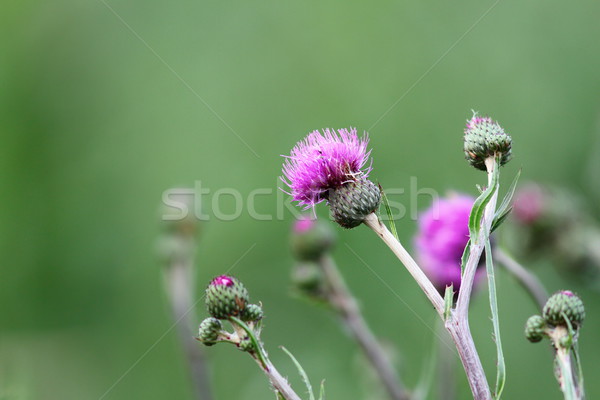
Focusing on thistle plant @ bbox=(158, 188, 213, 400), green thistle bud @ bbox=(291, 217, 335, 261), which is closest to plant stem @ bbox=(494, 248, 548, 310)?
green thistle bud @ bbox=(291, 217, 335, 261)

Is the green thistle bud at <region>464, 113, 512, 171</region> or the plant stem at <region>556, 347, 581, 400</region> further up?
the green thistle bud at <region>464, 113, 512, 171</region>

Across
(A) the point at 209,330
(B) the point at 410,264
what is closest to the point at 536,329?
(B) the point at 410,264

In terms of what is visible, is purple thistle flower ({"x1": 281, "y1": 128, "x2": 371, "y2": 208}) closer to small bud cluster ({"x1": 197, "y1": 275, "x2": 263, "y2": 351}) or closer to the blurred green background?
small bud cluster ({"x1": 197, "y1": 275, "x2": 263, "y2": 351})

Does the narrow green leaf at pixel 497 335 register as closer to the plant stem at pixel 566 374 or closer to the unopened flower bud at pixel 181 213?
the plant stem at pixel 566 374

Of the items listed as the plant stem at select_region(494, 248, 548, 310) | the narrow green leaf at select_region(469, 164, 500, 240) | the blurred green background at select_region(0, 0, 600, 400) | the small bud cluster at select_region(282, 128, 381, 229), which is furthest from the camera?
the blurred green background at select_region(0, 0, 600, 400)

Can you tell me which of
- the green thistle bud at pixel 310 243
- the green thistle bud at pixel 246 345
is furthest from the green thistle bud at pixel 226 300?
the green thistle bud at pixel 310 243

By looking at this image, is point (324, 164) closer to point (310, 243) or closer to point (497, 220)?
point (497, 220)
